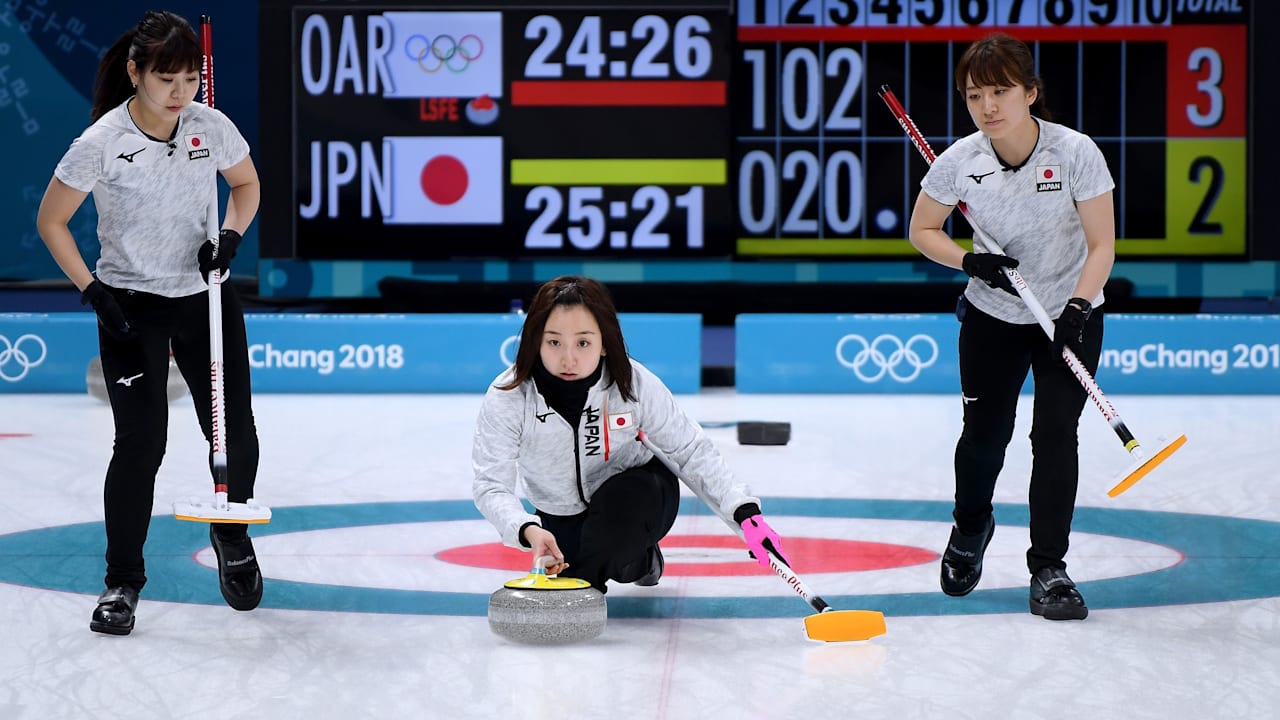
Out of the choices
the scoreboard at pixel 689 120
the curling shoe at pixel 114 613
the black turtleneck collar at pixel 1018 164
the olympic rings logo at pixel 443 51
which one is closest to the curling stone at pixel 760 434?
the black turtleneck collar at pixel 1018 164

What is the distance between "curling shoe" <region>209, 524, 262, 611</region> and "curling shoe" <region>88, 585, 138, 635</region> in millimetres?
242

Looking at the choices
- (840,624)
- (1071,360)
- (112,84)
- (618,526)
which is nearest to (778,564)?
(840,624)

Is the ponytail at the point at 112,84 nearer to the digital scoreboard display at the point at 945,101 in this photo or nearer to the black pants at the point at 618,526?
the black pants at the point at 618,526

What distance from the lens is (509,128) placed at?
1028cm

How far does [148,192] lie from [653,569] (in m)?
1.47

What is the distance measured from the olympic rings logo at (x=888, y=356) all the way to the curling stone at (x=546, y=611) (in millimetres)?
6190

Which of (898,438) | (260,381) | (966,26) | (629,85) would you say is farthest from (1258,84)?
(260,381)

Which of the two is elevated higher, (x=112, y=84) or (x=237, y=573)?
(x=112, y=84)

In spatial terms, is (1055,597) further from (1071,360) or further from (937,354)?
(937,354)

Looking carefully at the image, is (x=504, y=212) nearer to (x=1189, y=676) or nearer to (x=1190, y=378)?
(x=1190, y=378)

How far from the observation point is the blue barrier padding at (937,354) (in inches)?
360

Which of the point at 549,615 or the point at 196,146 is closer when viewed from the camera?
the point at 549,615

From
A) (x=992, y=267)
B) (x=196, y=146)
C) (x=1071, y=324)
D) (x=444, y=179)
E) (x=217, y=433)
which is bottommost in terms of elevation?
(x=217, y=433)

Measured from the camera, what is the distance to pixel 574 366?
3361 millimetres
